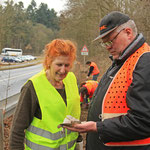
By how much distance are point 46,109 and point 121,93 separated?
28.8 inches

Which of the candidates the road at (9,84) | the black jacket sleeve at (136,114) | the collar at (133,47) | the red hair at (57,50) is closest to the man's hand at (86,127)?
the black jacket sleeve at (136,114)

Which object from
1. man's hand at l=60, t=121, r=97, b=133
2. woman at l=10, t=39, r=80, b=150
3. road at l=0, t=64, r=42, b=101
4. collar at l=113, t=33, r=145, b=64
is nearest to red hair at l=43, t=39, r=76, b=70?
woman at l=10, t=39, r=80, b=150

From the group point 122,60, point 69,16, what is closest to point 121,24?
point 122,60

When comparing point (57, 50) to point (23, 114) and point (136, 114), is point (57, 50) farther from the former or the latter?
point (136, 114)

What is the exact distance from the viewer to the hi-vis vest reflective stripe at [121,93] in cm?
147

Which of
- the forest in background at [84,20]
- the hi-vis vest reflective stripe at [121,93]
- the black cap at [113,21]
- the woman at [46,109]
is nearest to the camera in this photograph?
the hi-vis vest reflective stripe at [121,93]

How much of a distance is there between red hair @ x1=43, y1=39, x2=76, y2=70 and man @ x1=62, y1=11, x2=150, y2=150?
412 mm

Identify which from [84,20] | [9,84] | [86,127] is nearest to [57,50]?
[86,127]

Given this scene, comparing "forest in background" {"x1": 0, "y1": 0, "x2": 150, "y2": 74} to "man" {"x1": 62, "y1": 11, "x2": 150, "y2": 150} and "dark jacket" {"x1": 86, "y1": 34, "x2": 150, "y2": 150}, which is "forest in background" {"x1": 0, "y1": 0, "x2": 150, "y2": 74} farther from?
"dark jacket" {"x1": 86, "y1": 34, "x2": 150, "y2": 150}

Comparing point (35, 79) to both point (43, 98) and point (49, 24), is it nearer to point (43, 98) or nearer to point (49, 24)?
point (43, 98)

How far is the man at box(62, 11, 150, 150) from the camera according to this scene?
1335 millimetres

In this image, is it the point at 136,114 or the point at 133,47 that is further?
the point at 133,47

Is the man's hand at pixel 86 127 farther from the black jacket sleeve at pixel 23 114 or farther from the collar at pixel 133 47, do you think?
the collar at pixel 133 47

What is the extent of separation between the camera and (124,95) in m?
1.47
